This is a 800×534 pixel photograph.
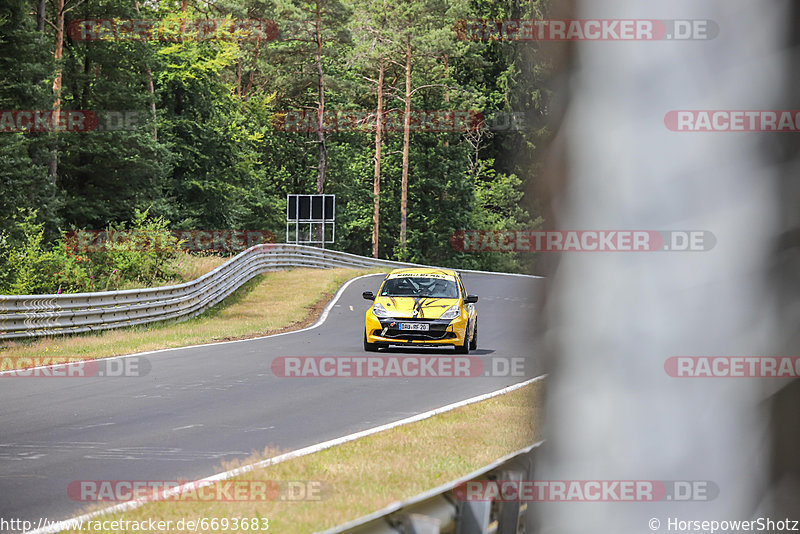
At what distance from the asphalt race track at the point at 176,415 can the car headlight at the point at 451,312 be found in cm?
135

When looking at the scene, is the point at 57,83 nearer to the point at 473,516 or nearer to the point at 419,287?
the point at 419,287

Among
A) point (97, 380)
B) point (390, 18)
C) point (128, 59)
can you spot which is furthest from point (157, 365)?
point (390, 18)

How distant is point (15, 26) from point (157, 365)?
22.4 meters

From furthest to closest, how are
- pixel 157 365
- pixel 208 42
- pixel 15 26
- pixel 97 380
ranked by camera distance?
pixel 208 42
pixel 15 26
pixel 157 365
pixel 97 380

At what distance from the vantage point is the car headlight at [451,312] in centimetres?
2066

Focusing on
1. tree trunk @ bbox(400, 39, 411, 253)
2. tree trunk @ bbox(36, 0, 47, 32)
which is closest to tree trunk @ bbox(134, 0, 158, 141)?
→ tree trunk @ bbox(36, 0, 47, 32)

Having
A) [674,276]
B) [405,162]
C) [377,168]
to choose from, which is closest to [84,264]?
[674,276]

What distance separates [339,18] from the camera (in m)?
68.2

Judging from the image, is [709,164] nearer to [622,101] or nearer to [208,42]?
[622,101]

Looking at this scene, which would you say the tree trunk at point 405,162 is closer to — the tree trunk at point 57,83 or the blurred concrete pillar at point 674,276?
the tree trunk at point 57,83

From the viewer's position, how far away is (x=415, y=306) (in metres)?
21.0

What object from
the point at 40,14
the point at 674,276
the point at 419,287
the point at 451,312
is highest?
the point at 40,14

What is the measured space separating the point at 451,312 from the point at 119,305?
28.4 feet

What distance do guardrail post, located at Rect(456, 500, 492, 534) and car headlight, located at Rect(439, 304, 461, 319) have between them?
770 inches
